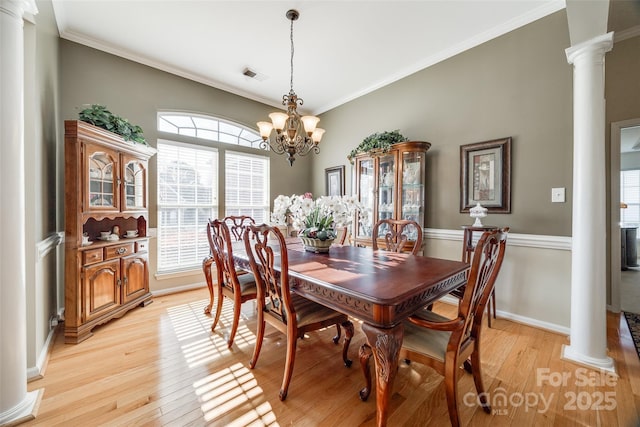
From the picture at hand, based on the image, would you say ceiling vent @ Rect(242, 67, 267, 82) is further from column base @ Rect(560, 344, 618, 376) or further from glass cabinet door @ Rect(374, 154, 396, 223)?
column base @ Rect(560, 344, 618, 376)

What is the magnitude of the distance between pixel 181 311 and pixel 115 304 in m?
0.62

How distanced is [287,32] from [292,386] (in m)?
3.28

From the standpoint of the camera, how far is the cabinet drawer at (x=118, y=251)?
2551 millimetres

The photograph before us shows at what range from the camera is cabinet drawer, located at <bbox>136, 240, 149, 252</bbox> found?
2962 mm

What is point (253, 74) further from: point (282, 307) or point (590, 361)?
point (590, 361)

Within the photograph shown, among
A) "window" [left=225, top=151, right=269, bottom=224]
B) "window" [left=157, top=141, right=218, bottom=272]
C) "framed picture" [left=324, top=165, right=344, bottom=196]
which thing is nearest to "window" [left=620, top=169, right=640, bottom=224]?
"framed picture" [left=324, top=165, right=344, bottom=196]

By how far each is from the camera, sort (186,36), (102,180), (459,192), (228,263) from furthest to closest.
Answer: (459,192) < (186,36) < (102,180) < (228,263)

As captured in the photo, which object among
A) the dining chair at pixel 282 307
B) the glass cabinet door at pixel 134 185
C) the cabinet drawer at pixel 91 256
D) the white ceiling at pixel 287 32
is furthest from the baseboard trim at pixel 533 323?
the glass cabinet door at pixel 134 185

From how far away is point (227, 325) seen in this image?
102 inches

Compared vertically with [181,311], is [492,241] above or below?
above

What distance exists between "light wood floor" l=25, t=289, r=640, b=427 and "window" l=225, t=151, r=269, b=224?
7.23 ft

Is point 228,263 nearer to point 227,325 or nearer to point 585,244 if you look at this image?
point 227,325

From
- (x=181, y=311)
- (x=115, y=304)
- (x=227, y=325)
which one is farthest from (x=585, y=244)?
(x=115, y=304)

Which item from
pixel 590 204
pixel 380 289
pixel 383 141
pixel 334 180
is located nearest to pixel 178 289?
pixel 334 180
